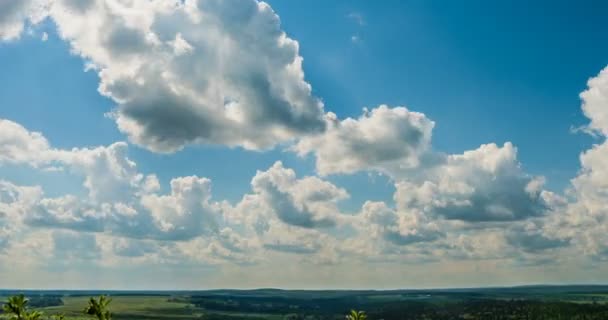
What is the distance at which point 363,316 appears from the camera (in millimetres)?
54406

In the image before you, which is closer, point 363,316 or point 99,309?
point 99,309

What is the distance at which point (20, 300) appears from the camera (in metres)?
49.8

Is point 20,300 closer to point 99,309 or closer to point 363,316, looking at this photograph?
point 99,309

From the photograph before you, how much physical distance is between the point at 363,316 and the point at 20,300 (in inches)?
1227

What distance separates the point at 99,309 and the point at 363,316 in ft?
78.9

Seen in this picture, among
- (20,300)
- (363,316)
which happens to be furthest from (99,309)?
(363,316)

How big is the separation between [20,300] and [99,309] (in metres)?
8.12

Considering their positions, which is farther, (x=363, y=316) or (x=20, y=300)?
(x=363, y=316)

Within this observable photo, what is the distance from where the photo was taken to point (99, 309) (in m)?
47.6
